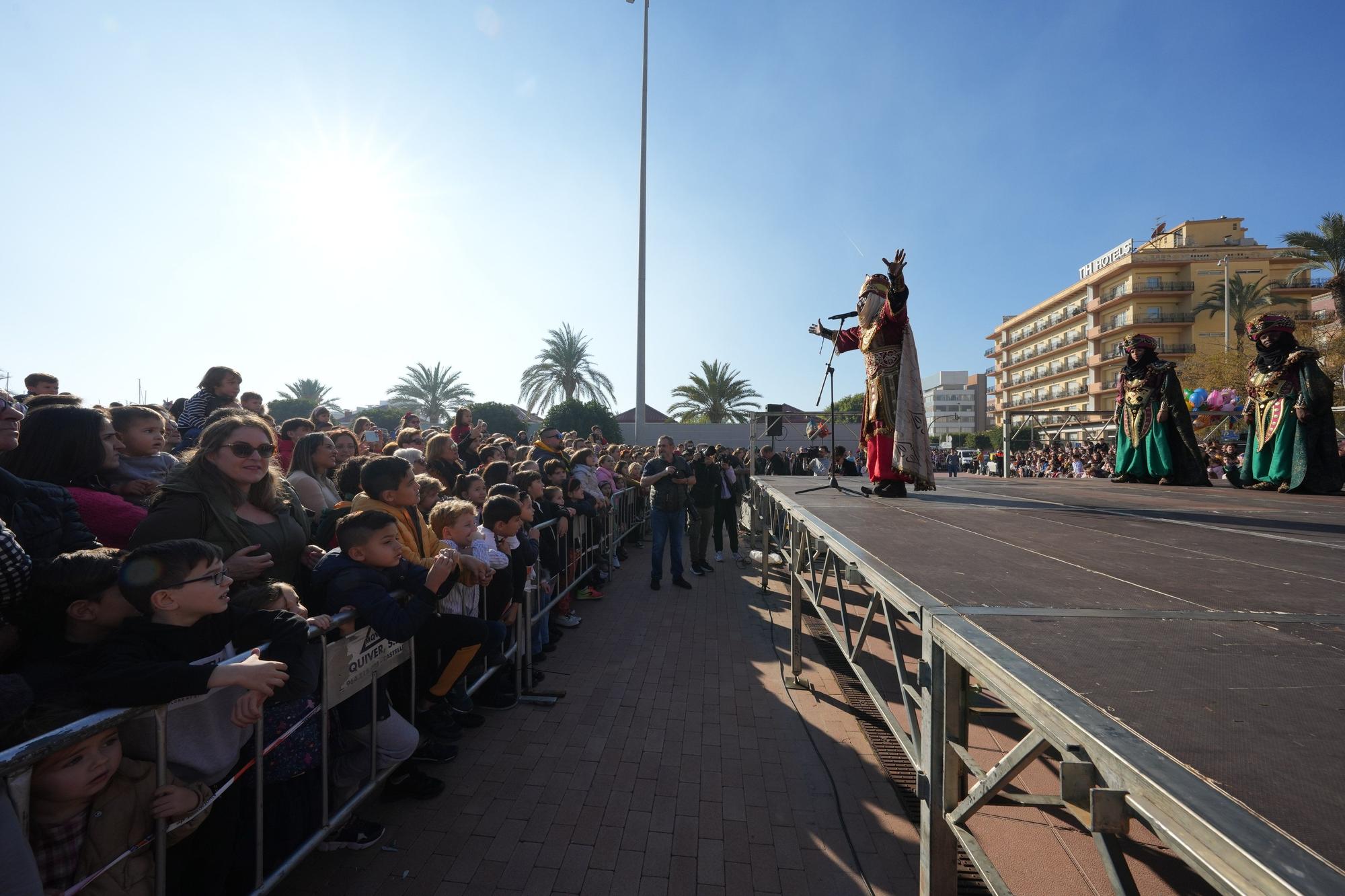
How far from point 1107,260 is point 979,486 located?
6146cm

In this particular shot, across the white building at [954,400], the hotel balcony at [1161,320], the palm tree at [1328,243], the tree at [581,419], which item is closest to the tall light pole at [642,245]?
the tree at [581,419]

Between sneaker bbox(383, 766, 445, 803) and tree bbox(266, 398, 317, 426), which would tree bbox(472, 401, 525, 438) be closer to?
tree bbox(266, 398, 317, 426)

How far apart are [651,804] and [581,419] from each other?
26060 mm

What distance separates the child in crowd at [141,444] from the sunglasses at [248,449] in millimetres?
576

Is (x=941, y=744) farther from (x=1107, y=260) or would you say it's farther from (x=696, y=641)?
(x=1107, y=260)

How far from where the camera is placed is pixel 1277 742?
1.05 meters

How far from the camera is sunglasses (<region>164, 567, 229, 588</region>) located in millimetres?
1883

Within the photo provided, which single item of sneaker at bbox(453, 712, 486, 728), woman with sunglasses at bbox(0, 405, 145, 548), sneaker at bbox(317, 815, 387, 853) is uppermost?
woman with sunglasses at bbox(0, 405, 145, 548)

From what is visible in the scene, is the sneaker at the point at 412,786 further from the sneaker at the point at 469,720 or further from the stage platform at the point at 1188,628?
the stage platform at the point at 1188,628

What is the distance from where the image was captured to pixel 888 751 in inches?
148

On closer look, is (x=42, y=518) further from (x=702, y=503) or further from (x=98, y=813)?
(x=702, y=503)

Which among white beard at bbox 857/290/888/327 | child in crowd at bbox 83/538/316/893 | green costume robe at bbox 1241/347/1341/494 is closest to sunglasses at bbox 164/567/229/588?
child in crowd at bbox 83/538/316/893

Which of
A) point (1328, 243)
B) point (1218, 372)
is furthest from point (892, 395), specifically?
point (1328, 243)

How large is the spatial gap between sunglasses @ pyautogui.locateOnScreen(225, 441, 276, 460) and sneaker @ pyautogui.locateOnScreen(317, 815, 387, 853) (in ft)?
Answer: 5.51
